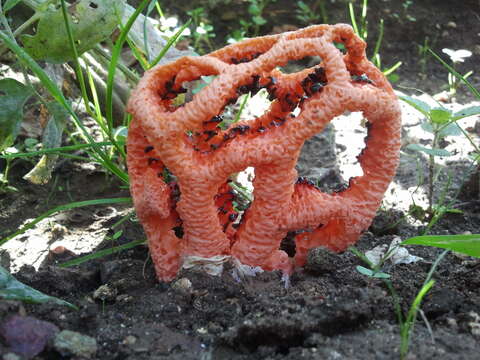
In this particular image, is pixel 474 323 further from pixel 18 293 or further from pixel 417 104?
pixel 18 293

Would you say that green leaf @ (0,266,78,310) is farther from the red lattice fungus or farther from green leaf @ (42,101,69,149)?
green leaf @ (42,101,69,149)

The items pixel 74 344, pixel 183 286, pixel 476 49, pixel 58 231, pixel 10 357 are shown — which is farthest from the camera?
pixel 476 49

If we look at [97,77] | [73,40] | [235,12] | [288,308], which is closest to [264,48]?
[73,40]

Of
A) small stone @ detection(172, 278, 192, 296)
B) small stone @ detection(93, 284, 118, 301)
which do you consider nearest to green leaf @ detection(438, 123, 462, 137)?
small stone @ detection(172, 278, 192, 296)

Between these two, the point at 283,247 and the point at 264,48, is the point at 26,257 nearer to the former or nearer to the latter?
the point at 283,247

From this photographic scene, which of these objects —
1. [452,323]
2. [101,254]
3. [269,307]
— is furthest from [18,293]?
[452,323]

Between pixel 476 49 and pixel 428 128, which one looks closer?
pixel 428 128

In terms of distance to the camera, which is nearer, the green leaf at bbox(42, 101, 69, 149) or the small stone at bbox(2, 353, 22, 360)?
the small stone at bbox(2, 353, 22, 360)
